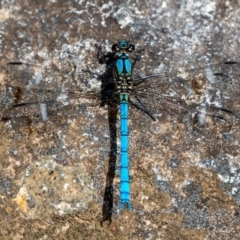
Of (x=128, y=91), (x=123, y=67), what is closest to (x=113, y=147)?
(x=128, y=91)

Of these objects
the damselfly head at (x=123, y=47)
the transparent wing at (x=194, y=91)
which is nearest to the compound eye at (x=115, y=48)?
the damselfly head at (x=123, y=47)

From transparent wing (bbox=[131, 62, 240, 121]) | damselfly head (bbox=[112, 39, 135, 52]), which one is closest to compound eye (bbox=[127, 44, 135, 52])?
damselfly head (bbox=[112, 39, 135, 52])

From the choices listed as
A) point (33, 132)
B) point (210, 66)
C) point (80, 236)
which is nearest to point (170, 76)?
point (210, 66)

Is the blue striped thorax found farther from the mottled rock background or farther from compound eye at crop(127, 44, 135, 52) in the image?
the mottled rock background

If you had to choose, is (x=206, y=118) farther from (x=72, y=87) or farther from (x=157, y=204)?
(x=72, y=87)

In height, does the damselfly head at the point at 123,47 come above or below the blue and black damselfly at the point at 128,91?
above

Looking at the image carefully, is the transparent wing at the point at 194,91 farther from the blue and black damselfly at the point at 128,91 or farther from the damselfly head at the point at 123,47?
the damselfly head at the point at 123,47

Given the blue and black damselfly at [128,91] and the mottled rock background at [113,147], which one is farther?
the blue and black damselfly at [128,91]
